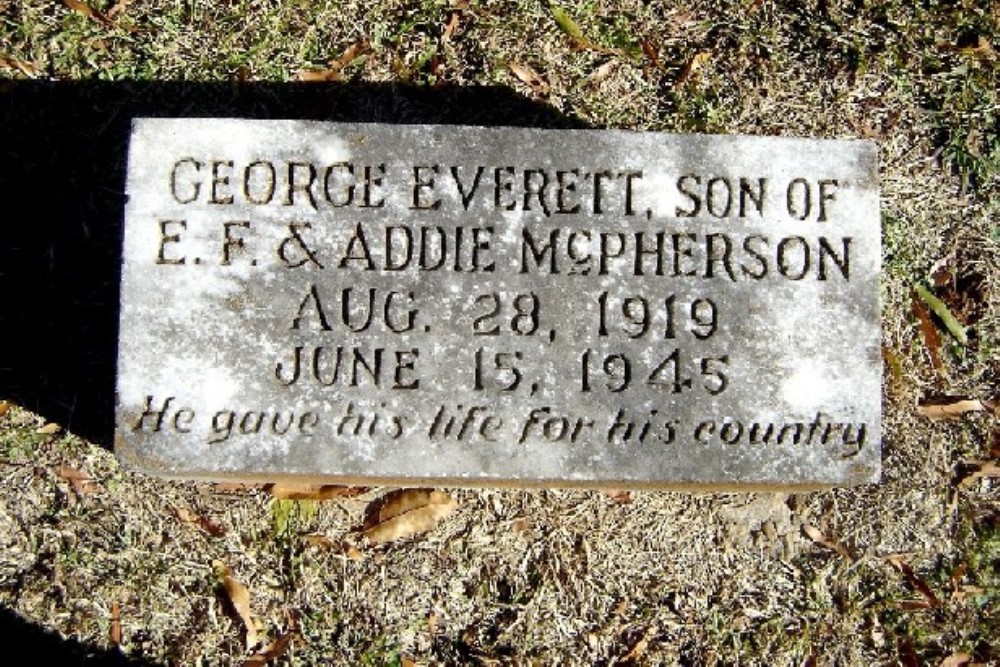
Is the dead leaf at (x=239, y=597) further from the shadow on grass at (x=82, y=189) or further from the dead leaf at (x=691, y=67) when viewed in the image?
the dead leaf at (x=691, y=67)

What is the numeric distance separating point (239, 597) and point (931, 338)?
288 centimetres

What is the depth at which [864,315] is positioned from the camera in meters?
2.93


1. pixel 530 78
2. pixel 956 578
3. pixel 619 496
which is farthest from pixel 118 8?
pixel 956 578

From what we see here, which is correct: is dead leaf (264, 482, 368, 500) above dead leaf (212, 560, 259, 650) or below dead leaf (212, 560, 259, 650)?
above

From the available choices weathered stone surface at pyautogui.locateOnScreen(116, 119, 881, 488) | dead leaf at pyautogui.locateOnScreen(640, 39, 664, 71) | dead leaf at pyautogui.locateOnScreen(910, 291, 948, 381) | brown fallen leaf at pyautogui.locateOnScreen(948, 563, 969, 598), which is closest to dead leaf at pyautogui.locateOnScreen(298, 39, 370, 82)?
weathered stone surface at pyautogui.locateOnScreen(116, 119, 881, 488)

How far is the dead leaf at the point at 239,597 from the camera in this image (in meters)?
3.63

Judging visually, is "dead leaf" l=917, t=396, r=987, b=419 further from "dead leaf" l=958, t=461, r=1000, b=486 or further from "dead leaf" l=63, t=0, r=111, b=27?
"dead leaf" l=63, t=0, r=111, b=27

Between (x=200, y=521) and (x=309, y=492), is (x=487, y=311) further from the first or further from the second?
(x=200, y=521)

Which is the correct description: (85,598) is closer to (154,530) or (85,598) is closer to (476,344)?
(154,530)

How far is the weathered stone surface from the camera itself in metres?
2.88

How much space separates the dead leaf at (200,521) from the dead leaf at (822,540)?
2.26m

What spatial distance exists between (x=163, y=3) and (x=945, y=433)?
139 inches

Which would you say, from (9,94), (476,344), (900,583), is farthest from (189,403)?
(900,583)

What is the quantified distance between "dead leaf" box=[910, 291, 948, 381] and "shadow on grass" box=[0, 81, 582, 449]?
1.67 m
